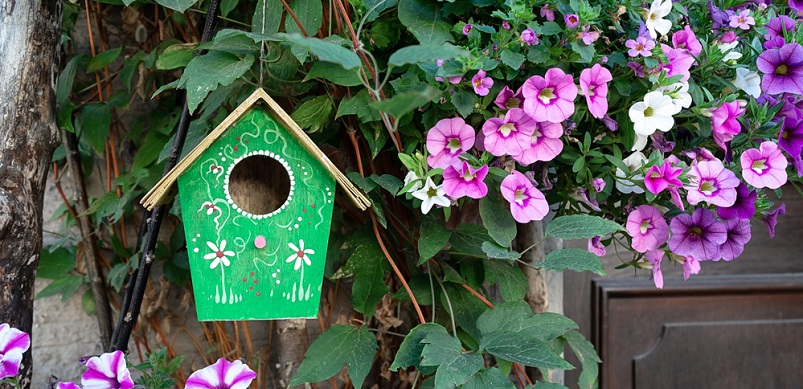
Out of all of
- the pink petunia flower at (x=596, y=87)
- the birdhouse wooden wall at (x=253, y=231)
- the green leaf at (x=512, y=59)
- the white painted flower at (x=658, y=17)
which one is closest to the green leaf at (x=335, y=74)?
the birdhouse wooden wall at (x=253, y=231)

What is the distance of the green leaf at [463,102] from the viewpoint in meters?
0.89

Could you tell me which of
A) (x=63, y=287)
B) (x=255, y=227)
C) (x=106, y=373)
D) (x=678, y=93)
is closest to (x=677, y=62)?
(x=678, y=93)

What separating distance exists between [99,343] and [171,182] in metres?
0.64

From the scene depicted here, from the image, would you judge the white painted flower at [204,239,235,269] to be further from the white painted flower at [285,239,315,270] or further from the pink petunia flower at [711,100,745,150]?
A: the pink petunia flower at [711,100,745,150]

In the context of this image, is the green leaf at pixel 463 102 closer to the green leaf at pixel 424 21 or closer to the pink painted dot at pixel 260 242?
the green leaf at pixel 424 21

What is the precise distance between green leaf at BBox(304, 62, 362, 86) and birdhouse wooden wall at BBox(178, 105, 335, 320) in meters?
0.10

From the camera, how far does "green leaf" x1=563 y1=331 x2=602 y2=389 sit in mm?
1150

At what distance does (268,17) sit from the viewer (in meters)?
0.99

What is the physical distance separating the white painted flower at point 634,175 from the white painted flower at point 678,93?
87mm

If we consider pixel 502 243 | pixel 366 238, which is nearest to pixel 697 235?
pixel 502 243

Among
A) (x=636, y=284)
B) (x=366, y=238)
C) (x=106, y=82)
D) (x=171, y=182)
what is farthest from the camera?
(x=636, y=284)

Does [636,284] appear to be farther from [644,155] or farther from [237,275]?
[237,275]

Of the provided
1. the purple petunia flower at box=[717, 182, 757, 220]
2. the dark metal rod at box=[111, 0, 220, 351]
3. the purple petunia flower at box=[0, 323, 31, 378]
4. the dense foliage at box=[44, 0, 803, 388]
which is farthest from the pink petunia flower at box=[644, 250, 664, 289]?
the purple petunia flower at box=[0, 323, 31, 378]

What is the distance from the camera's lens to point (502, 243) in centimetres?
93
